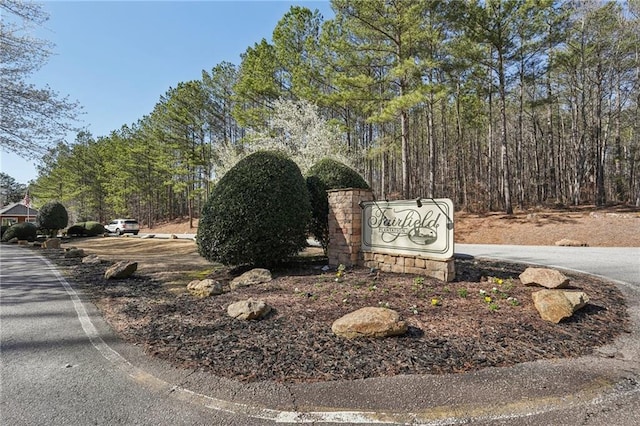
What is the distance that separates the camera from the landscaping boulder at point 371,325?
9.43 feet

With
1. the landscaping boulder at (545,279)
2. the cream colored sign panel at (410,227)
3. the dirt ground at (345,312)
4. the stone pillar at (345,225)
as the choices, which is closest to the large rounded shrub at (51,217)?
the dirt ground at (345,312)

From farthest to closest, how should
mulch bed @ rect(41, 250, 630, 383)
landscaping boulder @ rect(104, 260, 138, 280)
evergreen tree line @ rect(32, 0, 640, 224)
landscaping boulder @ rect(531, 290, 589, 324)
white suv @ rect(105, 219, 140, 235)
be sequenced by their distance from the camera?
white suv @ rect(105, 219, 140, 235) → evergreen tree line @ rect(32, 0, 640, 224) → landscaping boulder @ rect(104, 260, 138, 280) → landscaping boulder @ rect(531, 290, 589, 324) → mulch bed @ rect(41, 250, 630, 383)

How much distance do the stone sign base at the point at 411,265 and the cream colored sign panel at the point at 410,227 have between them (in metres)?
0.09

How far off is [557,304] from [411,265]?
2095 mm

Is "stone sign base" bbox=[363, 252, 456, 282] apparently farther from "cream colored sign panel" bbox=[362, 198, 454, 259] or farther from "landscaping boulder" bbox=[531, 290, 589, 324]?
"landscaping boulder" bbox=[531, 290, 589, 324]

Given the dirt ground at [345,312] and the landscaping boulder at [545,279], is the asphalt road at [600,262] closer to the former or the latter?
the dirt ground at [345,312]

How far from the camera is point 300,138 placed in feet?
50.2

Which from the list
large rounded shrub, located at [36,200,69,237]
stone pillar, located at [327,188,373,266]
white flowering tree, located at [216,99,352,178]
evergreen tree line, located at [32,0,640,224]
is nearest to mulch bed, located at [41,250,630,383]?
stone pillar, located at [327,188,373,266]

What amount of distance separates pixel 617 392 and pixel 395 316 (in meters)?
1.60

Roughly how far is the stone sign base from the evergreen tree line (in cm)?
829

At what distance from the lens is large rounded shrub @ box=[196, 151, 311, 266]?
559 cm

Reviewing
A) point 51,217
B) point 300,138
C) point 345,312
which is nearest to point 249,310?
point 345,312

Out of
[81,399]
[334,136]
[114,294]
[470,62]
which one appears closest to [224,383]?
[81,399]

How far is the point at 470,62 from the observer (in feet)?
52.6
